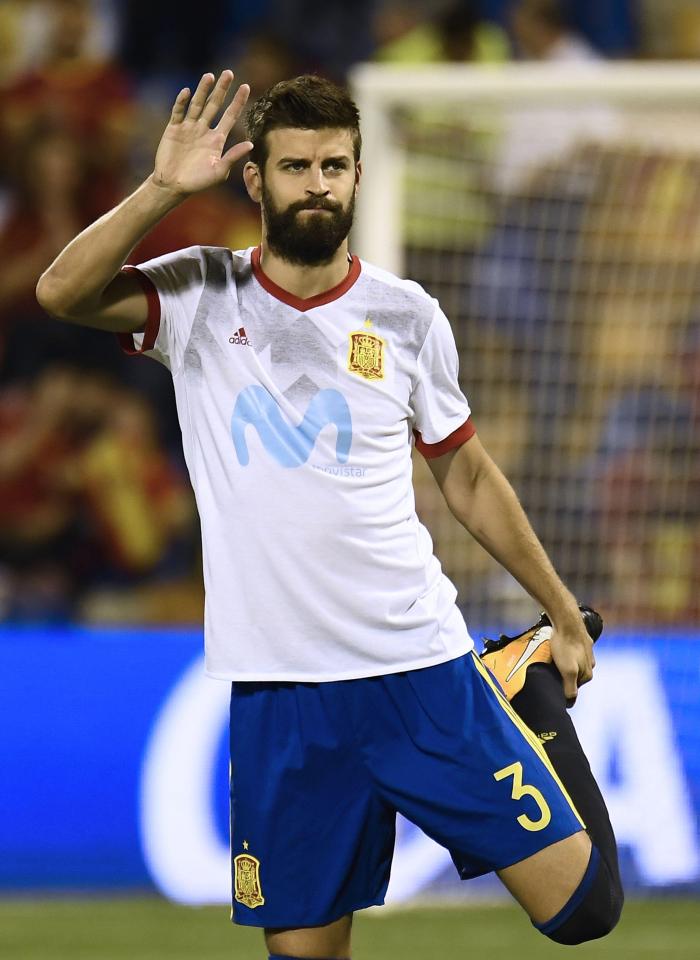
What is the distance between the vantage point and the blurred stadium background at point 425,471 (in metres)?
5.77

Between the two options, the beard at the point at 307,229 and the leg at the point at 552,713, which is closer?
the beard at the point at 307,229

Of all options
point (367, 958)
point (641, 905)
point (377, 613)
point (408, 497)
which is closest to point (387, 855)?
point (377, 613)

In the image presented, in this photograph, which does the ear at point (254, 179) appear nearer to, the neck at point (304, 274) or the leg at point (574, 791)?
the neck at point (304, 274)

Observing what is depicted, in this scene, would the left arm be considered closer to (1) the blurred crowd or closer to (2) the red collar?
(2) the red collar

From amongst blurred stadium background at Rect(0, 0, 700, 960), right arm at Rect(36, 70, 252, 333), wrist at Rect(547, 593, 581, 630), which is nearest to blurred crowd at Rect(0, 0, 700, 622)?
blurred stadium background at Rect(0, 0, 700, 960)

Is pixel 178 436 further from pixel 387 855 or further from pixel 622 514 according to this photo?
pixel 387 855

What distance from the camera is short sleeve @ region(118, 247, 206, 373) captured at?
3281 millimetres

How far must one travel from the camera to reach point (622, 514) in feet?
22.0

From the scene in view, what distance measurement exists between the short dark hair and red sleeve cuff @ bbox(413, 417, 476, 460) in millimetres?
614

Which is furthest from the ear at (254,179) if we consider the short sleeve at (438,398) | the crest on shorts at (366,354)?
the short sleeve at (438,398)

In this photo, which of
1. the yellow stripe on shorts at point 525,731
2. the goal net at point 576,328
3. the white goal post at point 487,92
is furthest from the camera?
the goal net at point 576,328

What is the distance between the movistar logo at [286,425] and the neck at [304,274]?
226 millimetres

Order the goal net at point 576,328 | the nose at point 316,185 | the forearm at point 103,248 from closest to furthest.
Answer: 1. the forearm at point 103,248
2. the nose at point 316,185
3. the goal net at point 576,328

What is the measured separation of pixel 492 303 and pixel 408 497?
3233 mm
